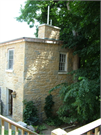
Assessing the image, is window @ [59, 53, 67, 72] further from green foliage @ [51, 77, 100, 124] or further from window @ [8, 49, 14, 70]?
window @ [8, 49, 14, 70]

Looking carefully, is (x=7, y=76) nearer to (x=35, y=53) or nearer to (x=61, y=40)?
(x=35, y=53)

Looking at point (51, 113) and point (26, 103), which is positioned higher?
point (26, 103)

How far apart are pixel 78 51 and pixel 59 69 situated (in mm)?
2022

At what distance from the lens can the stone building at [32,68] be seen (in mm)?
8695

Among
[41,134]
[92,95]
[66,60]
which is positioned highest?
[66,60]

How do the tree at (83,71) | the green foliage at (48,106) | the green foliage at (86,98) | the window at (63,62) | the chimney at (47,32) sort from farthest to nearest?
1. the window at (63,62)
2. the chimney at (47,32)
3. the green foliage at (48,106)
4. the tree at (83,71)
5. the green foliage at (86,98)

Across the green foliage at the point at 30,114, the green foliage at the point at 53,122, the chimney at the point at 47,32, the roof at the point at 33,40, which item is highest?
the chimney at the point at 47,32

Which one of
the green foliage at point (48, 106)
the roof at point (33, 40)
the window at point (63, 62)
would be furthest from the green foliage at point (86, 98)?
the roof at point (33, 40)

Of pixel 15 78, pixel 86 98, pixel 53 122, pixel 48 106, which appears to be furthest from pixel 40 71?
pixel 86 98

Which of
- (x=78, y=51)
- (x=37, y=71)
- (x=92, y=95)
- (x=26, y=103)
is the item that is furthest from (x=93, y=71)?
(x=26, y=103)

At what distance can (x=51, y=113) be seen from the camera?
9.62 meters

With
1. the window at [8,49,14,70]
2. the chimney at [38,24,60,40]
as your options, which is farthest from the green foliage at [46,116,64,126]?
the chimney at [38,24,60,40]

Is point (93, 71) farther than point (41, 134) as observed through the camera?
Yes

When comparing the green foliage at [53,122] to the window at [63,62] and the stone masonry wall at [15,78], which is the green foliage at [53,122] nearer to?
the stone masonry wall at [15,78]
